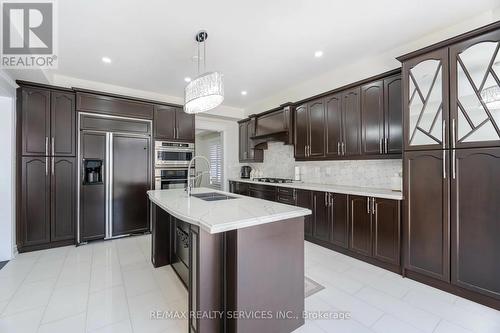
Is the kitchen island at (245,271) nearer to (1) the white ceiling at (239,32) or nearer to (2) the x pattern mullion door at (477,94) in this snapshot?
(2) the x pattern mullion door at (477,94)

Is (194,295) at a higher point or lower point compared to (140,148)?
lower

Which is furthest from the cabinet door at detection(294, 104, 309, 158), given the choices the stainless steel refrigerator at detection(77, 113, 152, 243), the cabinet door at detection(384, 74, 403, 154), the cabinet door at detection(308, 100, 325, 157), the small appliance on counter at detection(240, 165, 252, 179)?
the stainless steel refrigerator at detection(77, 113, 152, 243)

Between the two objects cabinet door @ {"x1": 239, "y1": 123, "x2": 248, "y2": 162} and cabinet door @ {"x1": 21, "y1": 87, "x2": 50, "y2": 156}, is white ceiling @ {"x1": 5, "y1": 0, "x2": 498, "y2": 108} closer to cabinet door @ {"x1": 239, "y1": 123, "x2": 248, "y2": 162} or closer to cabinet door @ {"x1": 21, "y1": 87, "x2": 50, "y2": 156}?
cabinet door @ {"x1": 21, "y1": 87, "x2": 50, "y2": 156}

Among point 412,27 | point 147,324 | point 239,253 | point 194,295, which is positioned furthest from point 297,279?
point 412,27

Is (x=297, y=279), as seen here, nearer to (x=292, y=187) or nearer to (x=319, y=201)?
(x=319, y=201)

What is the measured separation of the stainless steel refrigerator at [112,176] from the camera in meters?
3.42

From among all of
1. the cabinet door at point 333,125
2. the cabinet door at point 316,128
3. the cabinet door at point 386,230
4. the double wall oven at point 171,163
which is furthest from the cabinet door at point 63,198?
the cabinet door at point 386,230

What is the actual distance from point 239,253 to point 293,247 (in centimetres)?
47

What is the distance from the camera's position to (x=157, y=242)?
261cm

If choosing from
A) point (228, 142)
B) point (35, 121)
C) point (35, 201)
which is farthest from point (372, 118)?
point (35, 201)

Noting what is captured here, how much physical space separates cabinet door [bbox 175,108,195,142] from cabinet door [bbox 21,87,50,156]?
1895 millimetres

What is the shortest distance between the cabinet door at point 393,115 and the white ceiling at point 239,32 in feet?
1.69

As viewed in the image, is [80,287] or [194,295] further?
[80,287]

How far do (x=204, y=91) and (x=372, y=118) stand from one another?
2199mm
